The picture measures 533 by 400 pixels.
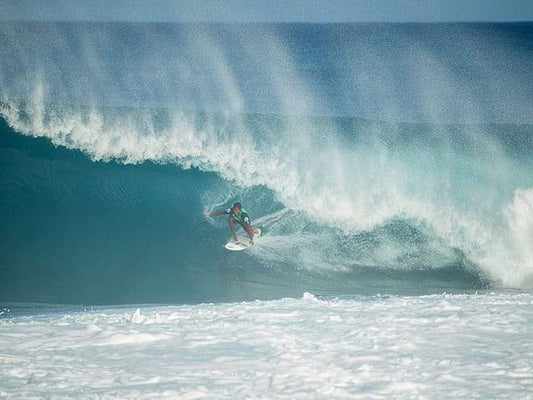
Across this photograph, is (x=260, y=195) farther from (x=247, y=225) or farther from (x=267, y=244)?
(x=247, y=225)

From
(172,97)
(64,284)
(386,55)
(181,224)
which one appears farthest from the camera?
(386,55)

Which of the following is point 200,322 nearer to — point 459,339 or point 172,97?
point 459,339

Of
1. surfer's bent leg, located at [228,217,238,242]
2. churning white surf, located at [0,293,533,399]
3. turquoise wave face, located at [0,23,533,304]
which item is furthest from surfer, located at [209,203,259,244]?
churning white surf, located at [0,293,533,399]

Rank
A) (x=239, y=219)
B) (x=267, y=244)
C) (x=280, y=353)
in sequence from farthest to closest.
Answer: (x=267, y=244) → (x=239, y=219) → (x=280, y=353)

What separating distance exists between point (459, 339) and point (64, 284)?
564cm

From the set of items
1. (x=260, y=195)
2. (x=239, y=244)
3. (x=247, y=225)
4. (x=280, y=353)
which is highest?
(x=260, y=195)

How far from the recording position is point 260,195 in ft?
36.8

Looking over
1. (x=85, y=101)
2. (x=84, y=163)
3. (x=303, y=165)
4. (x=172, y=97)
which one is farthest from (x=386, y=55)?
(x=84, y=163)

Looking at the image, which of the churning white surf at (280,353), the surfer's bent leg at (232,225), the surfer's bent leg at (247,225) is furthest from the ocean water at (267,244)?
the surfer's bent leg at (232,225)

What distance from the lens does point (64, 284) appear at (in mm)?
8023

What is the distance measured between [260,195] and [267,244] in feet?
6.57

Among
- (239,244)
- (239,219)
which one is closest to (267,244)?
(239,244)

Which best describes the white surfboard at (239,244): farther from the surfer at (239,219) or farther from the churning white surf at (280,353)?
the churning white surf at (280,353)

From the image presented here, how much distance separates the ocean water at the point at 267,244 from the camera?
3.97 meters
